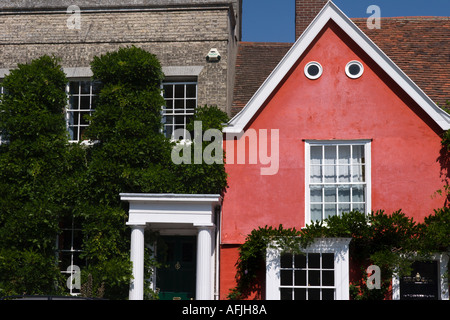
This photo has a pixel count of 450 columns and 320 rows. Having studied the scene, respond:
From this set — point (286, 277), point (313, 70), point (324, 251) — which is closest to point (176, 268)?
point (286, 277)

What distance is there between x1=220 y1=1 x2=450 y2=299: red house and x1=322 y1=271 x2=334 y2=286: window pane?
13 centimetres

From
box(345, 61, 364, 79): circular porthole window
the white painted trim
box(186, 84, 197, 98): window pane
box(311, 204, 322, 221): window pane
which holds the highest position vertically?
box(345, 61, 364, 79): circular porthole window

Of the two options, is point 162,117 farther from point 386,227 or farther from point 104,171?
point 386,227

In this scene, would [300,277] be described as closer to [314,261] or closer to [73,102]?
[314,261]

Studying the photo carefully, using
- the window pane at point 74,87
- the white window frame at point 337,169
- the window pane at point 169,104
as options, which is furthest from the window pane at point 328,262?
the window pane at point 74,87

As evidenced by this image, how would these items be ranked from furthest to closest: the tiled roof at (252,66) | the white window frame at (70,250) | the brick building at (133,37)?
1. the tiled roof at (252,66)
2. the brick building at (133,37)
3. the white window frame at (70,250)

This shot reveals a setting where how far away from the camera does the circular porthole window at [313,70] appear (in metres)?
17.0

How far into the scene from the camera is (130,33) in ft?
58.7

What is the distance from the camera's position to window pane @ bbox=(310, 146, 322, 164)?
55.3ft

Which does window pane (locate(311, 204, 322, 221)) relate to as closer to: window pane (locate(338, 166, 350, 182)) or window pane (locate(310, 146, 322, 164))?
window pane (locate(338, 166, 350, 182))

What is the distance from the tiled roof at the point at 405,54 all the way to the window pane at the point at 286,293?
4628 millimetres

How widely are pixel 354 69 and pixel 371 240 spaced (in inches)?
165

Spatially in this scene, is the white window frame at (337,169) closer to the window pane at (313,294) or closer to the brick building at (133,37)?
the window pane at (313,294)

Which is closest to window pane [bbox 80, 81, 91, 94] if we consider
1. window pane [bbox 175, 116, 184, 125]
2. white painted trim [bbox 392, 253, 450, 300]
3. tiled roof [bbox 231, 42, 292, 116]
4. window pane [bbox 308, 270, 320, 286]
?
window pane [bbox 175, 116, 184, 125]
